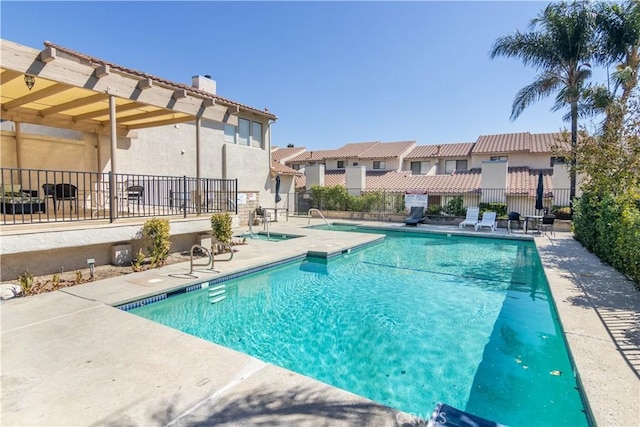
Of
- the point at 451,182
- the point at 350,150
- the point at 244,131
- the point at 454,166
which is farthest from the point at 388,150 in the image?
the point at 244,131

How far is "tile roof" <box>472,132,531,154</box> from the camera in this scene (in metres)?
30.6

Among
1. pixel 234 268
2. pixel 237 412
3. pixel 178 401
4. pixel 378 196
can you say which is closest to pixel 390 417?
pixel 237 412

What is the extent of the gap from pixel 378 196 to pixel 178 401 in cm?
2111

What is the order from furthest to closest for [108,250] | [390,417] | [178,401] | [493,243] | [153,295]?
1. [493,243]
2. [108,250]
3. [153,295]
4. [178,401]
5. [390,417]

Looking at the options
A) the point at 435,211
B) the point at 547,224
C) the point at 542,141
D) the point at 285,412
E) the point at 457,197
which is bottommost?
the point at 285,412

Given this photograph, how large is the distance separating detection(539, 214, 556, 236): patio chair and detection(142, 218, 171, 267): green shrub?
1661 centimetres

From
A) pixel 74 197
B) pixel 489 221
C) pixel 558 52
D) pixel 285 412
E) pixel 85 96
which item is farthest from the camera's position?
pixel 558 52

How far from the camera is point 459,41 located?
44.8ft

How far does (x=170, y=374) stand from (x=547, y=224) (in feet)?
61.3

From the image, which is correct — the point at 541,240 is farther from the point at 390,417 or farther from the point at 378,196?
the point at 390,417

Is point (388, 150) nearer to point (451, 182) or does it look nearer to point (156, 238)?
point (451, 182)

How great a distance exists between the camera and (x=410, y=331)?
5887mm

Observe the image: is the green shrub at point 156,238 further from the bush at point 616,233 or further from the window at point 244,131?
the window at point 244,131

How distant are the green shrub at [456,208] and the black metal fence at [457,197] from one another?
0.45 ft
